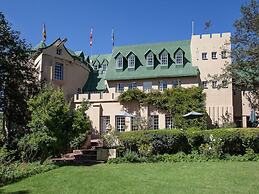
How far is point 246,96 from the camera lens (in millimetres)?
32438

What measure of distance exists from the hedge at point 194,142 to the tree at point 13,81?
30.8 feet

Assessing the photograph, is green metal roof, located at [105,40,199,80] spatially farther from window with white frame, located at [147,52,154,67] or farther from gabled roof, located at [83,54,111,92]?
gabled roof, located at [83,54,111,92]

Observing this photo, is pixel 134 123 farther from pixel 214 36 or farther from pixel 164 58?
pixel 214 36

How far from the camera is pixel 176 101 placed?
94.7ft

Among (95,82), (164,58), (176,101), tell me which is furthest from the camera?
(95,82)

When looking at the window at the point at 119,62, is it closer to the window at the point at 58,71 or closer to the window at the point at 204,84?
the window at the point at 58,71

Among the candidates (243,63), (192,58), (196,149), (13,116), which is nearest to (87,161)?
(196,149)

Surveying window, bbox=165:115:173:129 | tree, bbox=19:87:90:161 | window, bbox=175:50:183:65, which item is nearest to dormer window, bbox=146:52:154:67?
window, bbox=175:50:183:65

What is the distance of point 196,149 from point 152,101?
1196cm

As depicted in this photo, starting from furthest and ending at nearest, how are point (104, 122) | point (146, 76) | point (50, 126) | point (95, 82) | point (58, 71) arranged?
point (95, 82), point (146, 76), point (58, 71), point (104, 122), point (50, 126)

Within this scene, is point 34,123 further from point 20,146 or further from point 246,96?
point 246,96

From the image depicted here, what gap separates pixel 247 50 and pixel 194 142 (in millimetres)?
9037

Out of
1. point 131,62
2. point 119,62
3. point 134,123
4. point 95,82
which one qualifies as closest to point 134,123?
point 134,123

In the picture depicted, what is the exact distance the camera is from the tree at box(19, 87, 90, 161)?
17336 millimetres
